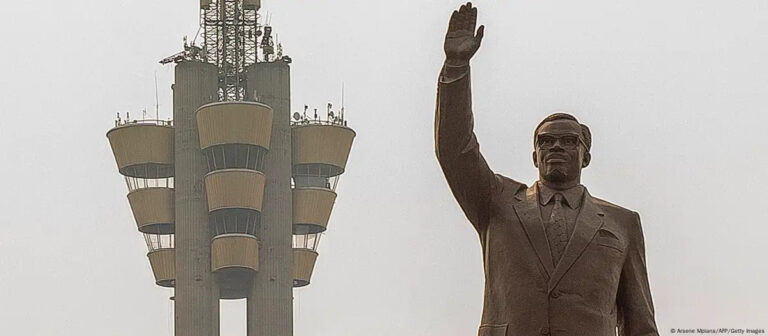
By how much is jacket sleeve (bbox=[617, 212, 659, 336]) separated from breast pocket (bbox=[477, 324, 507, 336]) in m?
0.84

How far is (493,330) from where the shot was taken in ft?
33.7

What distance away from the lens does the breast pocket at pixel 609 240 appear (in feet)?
33.9

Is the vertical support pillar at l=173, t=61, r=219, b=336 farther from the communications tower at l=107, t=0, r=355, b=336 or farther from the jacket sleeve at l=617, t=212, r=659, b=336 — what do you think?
the jacket sleeve at l=617, t=212, r=659, b=336

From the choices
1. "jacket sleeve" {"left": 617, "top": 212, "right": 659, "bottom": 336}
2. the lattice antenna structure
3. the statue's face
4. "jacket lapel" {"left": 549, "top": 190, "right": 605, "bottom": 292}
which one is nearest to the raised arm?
the statue's face

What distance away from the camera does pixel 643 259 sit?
10.6 metres

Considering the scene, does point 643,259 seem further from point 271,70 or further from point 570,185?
point 271,70

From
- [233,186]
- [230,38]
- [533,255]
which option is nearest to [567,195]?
[533,255]

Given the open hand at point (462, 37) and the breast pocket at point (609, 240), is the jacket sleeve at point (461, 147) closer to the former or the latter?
the open hand at point (462, 37)

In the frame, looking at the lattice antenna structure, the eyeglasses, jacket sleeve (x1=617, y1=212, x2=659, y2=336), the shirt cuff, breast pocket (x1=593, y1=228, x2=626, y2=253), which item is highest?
the lattice antenna structure

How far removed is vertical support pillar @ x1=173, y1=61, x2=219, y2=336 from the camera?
98.0 meters

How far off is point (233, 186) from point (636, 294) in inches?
3396

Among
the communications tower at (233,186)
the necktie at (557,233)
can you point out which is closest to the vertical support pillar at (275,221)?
the communications tower at (233,186)

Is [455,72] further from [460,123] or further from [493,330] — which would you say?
[493,330]

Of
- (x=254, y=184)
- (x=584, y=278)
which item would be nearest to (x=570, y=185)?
(x=584, y=278)
